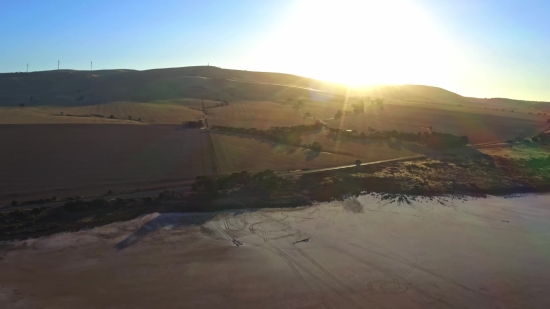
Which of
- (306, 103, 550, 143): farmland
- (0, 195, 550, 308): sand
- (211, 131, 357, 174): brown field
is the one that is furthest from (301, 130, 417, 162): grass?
(0, 195, 550, 308): sand

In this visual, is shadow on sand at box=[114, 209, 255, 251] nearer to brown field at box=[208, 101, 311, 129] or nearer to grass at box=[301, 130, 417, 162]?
grass at box=[301, 130, 417, 162]

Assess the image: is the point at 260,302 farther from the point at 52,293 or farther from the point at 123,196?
the point at 123,196

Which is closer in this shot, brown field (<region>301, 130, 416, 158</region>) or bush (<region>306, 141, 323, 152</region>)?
brown field (<region>301, 130, 416, 158</region>)

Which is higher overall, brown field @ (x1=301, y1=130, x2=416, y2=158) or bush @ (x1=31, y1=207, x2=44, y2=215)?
brown field @ (x1=301, y1=130, x2=416, y2=158)

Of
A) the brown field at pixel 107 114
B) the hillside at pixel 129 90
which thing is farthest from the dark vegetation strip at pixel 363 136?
the hillside at pixel 129 90

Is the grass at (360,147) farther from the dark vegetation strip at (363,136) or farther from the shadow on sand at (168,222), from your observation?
the shadow on sand at (168,222)

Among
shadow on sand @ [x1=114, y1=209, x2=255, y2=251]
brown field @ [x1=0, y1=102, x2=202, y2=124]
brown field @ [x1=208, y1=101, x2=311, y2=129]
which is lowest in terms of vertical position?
shadow on sand @ [x1=114, y1=209, x2=255, y2=251]
